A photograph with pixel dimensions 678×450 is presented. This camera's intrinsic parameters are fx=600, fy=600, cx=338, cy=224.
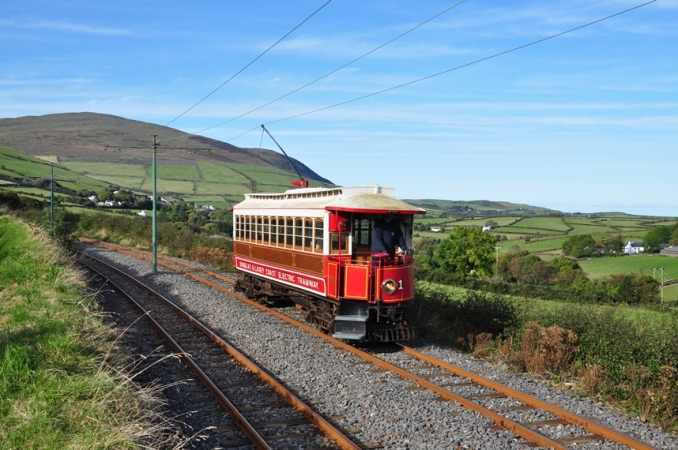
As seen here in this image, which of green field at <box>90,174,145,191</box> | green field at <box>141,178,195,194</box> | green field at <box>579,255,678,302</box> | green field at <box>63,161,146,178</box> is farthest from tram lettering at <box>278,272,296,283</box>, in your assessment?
green field at <box>63,161,146,178</box>

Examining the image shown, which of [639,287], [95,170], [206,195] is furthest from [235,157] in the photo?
[639,287]

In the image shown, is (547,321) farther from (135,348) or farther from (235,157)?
(235,157)

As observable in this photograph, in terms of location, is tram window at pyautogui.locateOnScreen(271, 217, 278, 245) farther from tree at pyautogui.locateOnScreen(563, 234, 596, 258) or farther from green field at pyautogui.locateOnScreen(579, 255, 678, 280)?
tree at pyautogui.locateOnScreen(563, 234, 596, 258)

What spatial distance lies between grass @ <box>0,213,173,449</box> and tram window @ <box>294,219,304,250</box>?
16.9 ft

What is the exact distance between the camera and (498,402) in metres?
9.27

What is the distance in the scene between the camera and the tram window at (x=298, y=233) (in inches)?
584

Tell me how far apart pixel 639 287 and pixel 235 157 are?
155737 millimetres

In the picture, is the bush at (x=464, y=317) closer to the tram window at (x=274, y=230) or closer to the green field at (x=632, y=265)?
the tram window at (x=274, y=230)

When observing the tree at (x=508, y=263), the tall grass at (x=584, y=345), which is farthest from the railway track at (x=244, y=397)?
the tree at (x=508, y=263)

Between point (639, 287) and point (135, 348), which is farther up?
point (135, 348)

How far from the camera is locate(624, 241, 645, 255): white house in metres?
70.6

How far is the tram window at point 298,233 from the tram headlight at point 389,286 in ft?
9.54

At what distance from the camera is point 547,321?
12.7 meters

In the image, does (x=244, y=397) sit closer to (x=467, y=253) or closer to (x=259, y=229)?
(x=259, y=229)
